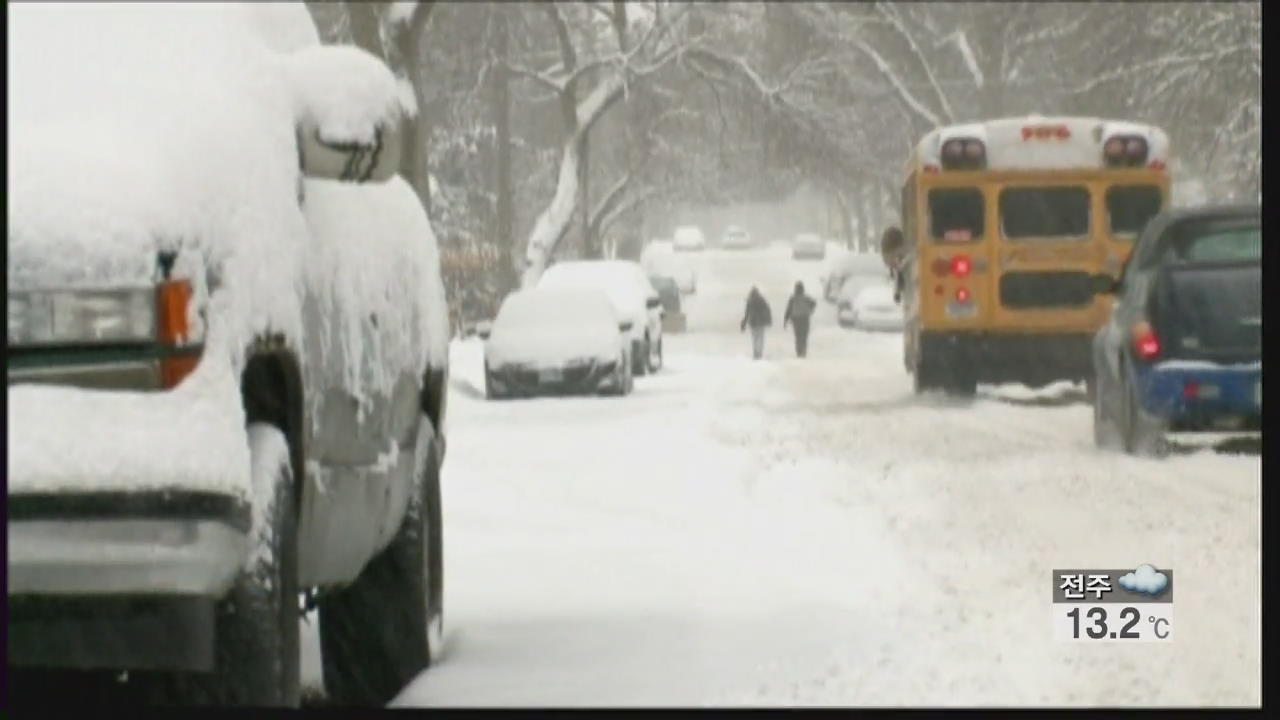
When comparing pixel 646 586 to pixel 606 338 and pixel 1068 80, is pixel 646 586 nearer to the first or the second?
pixel 606 338

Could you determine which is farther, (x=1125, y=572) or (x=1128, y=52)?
(x=1128, y=52)

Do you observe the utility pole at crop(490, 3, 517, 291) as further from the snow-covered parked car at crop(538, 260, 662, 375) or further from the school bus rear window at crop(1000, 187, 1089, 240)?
the school bus rear window at crop(1000, 187, 1089, 240)

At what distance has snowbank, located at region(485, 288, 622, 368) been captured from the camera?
27438 millimetres

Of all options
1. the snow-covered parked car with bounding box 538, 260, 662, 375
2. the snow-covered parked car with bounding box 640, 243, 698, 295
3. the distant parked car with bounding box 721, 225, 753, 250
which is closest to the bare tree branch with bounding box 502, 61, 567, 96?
the snow-covered parked car with bounding box 538, 260, 662, 375

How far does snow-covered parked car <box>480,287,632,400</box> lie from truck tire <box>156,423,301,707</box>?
21896mm

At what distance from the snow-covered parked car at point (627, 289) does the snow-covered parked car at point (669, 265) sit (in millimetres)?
30110

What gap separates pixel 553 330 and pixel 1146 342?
45.0 feet

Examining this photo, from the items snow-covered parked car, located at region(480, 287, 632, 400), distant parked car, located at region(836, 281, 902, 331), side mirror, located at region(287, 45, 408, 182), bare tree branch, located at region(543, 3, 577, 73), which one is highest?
bare tree branch, located at region(543, 3, 577, 73)

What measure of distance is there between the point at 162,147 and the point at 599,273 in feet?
90.1

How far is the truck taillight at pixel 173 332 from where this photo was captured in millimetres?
4852

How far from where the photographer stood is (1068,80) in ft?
147

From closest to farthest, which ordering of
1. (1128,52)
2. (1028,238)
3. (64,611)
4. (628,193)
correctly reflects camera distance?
1. (64,611)
2. (1028,238)
3. (1128,52)
4. (628,193)

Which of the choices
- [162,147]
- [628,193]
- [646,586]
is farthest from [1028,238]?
[628,193]
